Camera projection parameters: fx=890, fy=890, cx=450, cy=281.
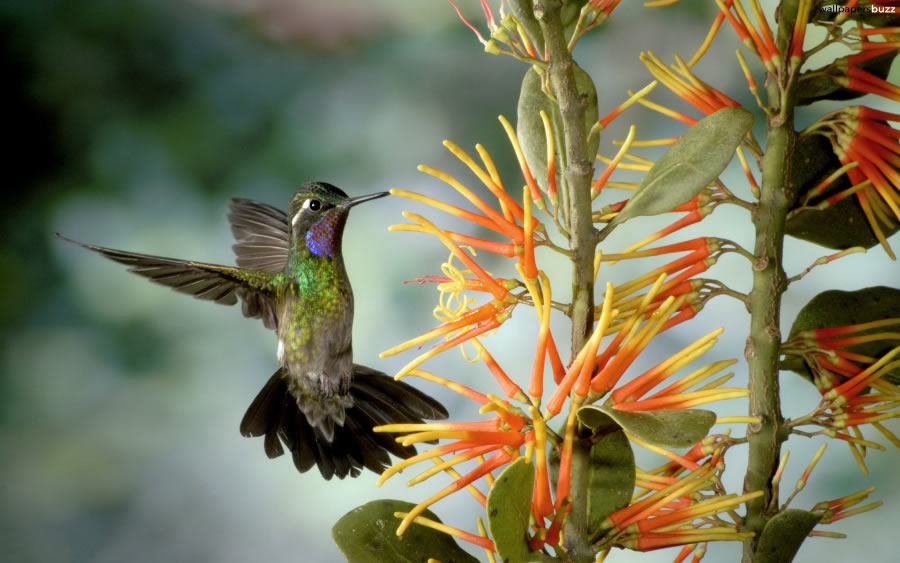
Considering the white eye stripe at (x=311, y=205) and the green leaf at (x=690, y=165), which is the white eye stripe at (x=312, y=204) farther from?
the green leaf at (x=690, y=165)

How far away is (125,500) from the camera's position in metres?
1.01

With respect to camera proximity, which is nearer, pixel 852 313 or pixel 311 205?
pixel 852 313

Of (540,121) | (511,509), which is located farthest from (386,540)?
(540,121)

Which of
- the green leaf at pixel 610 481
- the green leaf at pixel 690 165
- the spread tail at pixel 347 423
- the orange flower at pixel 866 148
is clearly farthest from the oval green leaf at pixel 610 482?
the spread tail at pixel 347 423

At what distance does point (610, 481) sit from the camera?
0.44 meters

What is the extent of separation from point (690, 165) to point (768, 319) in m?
0.14

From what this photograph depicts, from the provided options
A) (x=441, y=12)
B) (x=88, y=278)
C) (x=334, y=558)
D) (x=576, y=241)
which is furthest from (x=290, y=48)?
(x=576, y=241)

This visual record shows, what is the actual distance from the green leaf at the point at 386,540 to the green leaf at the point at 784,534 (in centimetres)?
16

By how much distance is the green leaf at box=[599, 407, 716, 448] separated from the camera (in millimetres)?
363

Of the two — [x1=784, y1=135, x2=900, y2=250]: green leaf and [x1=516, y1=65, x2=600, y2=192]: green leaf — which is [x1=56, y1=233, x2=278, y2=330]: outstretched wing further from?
[x1=784, y1=135, x2=900, y2=250]: green leaf

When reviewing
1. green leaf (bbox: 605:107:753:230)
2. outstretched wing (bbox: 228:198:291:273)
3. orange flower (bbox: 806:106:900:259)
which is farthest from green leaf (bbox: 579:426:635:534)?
outstretched wing (bbox: 228:198:291:273)

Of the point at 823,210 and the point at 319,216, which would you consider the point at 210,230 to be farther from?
the point at 823,210

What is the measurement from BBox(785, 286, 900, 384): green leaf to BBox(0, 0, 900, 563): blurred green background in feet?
1.35

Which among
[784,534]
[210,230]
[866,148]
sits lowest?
[784,534]
